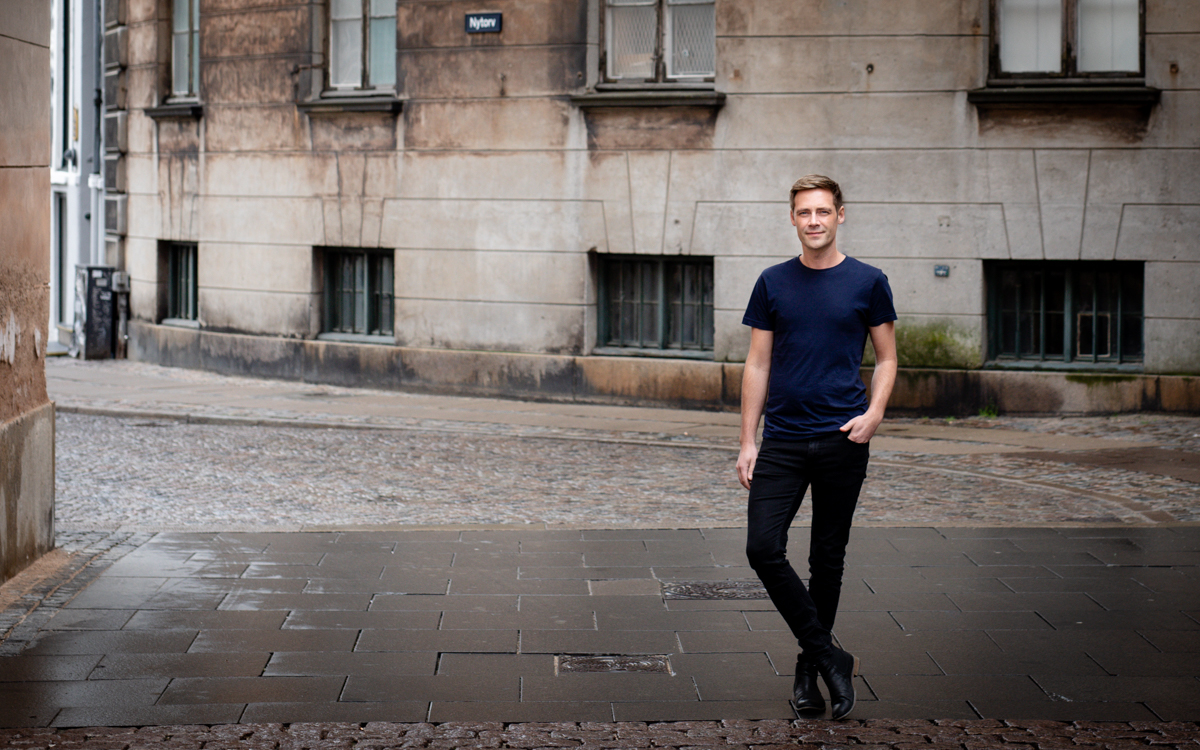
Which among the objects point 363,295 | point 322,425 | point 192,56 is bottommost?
point 322,425

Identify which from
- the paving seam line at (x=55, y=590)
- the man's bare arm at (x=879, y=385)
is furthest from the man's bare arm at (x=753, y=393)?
the paving seam line at (x=55, y=590)

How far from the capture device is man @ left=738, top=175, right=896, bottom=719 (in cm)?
512

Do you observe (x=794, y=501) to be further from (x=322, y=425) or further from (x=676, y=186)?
(x=676, y=186)

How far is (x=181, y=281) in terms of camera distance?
1942cm

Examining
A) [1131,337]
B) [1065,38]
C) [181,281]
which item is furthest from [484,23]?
[1131,337]

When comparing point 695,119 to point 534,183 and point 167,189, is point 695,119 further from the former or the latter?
point 167,189

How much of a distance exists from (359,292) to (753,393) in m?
12.3

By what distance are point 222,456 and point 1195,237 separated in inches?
345

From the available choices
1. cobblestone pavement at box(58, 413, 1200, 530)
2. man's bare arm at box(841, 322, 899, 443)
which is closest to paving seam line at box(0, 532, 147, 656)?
cobblestone pavement at box(58, 413, 1200, 530)

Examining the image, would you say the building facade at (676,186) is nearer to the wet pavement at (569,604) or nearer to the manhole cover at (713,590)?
the wet pavement at (569,604)

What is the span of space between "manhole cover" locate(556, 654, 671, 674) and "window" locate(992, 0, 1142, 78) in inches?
385

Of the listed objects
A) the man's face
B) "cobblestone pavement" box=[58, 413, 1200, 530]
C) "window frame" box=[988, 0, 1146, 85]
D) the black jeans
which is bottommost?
"cobblestone pavement" box=[58, 413, 1200, 530]

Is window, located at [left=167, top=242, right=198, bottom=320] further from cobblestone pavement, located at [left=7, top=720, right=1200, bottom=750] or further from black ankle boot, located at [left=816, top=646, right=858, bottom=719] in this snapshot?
black ankle boot, located at [left=816, top=646, right=858, bottom=719]

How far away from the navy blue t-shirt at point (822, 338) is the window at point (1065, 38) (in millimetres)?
9661
